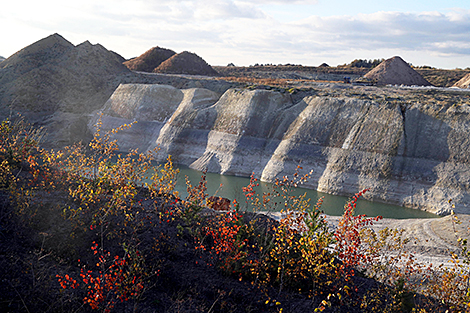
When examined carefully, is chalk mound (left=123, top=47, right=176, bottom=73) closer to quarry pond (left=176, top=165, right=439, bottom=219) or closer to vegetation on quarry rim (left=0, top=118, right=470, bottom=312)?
quarry pond (left=176, top=165, right=439, bottom=219)

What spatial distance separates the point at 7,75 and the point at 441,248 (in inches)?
2140

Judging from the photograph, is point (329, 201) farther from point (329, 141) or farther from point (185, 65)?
point (185, 65)

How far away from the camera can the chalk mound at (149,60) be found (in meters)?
70.1

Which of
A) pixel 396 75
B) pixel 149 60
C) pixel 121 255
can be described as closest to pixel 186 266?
pixel 121 255

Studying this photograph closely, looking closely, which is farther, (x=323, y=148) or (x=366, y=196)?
(x=323, y=148)

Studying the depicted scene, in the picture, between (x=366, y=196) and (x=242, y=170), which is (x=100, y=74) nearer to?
(x=242, y=170)

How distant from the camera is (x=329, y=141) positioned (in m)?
30.4

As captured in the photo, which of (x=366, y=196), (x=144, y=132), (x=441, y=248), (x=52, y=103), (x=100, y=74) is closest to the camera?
(x=441, y=248)

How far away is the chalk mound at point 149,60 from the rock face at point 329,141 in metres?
32.0

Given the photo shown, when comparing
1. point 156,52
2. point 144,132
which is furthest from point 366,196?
point 156,52

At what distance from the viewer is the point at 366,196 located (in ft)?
89.0


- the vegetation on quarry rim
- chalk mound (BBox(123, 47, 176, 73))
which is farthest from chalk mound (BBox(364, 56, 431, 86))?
the vegetation on quarry rim

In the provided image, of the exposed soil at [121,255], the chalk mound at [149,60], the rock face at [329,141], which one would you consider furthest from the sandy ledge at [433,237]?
the chalk mound at [149,60]

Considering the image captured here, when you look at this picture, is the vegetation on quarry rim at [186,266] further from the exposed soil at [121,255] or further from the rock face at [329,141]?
the rock face at [329,141]
